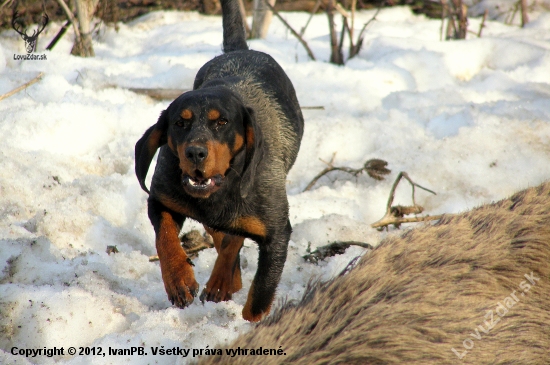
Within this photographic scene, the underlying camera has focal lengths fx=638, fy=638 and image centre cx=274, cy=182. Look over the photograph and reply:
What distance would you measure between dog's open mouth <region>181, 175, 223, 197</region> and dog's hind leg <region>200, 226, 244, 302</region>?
0.65 meters

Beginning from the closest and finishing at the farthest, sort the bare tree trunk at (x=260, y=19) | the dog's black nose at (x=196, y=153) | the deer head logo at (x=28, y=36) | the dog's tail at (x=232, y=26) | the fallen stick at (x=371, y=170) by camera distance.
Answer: the dog's black nose at (x=196, y=153) → the dog's tail at (x=232, y=26) → the fallen stick at (x=371, y=170) → the deer head logo at (x=28, y=36) → the bare tree trunk at (x=260, y=19)

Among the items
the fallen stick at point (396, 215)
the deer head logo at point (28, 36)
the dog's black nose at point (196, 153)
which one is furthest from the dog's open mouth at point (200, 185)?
the deer head logo at point (28, 36)

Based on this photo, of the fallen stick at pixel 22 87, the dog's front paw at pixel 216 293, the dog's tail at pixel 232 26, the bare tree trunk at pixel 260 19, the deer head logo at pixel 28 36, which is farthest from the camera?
the bare tree trunk at pixel 260 19

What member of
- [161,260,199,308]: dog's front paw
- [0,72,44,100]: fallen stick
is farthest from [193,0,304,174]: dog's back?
[0,72,44,100]: fallen stick

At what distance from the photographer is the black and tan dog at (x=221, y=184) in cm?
290

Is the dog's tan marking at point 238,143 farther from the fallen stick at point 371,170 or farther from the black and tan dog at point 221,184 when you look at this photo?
the fallen stick at point 371,170

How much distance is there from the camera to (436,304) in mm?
2275

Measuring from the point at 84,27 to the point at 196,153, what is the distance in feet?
14.4

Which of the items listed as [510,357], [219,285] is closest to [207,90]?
[219,285]

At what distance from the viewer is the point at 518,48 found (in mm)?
6848

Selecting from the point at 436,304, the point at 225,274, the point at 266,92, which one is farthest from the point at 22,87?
the point at 436,304

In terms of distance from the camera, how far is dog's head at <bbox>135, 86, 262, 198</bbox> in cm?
284

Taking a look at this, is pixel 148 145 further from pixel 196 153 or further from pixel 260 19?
pixel 260 19

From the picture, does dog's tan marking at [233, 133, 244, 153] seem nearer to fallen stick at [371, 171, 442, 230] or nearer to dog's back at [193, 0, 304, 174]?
dog's back at [193, 0, 304, 174]
